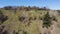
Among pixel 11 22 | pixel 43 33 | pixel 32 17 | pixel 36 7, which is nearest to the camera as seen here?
pixel 43 33

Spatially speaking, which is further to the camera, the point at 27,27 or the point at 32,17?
the point at 32,17

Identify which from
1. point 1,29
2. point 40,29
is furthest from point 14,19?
point 40,29

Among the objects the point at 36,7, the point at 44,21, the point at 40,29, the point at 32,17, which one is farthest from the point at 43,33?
the point at 36,7

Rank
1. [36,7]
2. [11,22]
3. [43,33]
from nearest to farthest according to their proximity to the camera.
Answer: [43,33] → [11,22] → [36,7]

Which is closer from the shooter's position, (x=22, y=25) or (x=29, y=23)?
(x=22, y=25)

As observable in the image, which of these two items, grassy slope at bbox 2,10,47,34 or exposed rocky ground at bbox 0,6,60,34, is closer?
grassy slope at bbox 2,10,47,34

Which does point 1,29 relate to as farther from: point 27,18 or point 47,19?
point 47,19

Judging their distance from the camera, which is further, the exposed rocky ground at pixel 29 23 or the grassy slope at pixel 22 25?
the exposed rocky ground at pixel 29 23
